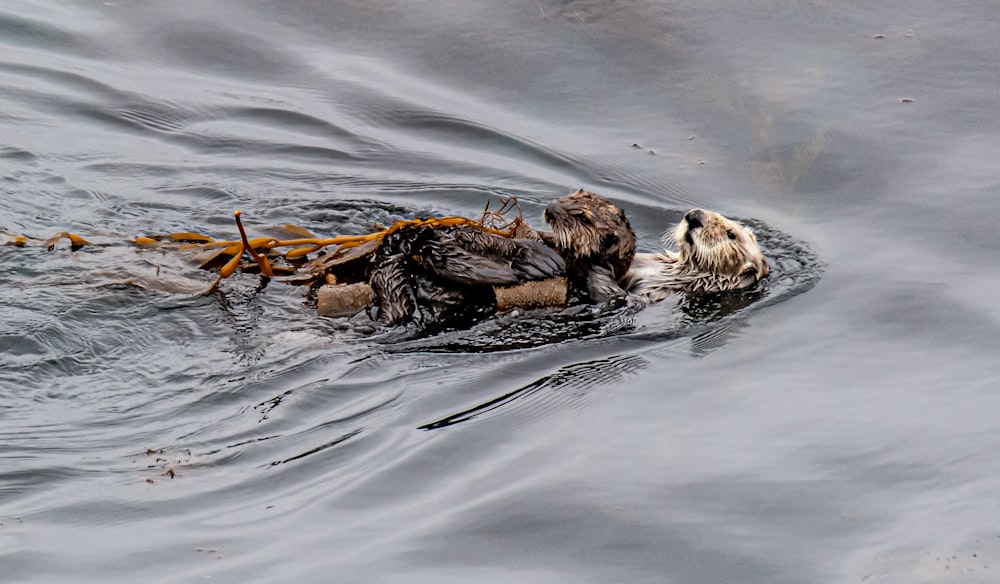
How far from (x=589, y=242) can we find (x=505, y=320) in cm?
56

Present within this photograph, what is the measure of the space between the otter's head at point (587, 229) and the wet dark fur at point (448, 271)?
5.4 inches

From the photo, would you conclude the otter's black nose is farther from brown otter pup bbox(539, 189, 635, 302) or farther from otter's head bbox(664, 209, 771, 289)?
brown otter pup bbox(539, 189, 635, 302)

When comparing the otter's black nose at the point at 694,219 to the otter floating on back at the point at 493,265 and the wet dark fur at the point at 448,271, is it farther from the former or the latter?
the wet dark fur at the point at 448,271

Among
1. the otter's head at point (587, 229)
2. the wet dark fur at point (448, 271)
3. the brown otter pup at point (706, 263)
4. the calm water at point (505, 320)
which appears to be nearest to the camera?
the calm water at point (505, 320)

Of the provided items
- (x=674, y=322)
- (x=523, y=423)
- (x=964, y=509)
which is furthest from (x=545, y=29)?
(x=964, y=509)

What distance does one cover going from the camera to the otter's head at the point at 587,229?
5.91 m

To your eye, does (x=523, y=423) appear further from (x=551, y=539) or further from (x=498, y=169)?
(x=498, y=169)

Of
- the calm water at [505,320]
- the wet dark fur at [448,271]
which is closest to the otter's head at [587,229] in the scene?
the wet dark fur at [448,271]

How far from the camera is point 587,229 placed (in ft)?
19.5

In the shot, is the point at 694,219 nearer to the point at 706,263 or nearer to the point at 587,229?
the point at 706,263

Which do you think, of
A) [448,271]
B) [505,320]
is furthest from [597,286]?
[448,271]

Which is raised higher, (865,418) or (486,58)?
(486,58)

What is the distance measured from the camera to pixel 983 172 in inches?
305

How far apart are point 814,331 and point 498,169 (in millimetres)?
2944
